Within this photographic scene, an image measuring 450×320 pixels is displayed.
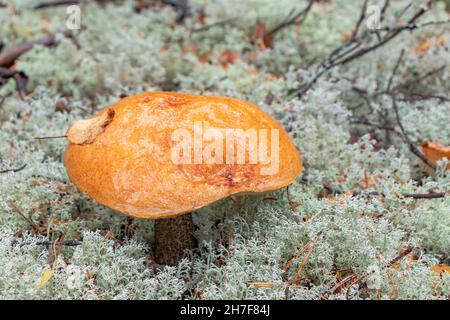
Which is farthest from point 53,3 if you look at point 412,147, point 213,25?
point 412,147

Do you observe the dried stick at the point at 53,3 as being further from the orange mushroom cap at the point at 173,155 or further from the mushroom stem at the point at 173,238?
the mushroom stem at the point at 173,238

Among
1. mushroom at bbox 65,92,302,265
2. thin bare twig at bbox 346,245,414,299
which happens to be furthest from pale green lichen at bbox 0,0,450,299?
mushroom at bbox 65,92,302,265

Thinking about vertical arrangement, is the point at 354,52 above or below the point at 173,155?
below

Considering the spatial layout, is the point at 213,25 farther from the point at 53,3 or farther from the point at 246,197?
the point at 246,197

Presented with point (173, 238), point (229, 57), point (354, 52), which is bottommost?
point (173, 238)

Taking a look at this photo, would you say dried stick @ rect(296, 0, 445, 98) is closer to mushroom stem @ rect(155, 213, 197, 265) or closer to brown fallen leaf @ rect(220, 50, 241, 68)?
brown fallen leaf @ rect(220, 50, 241, 68)

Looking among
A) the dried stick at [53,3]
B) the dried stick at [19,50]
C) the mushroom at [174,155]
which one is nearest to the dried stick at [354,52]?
the mushroom at [174,155]
